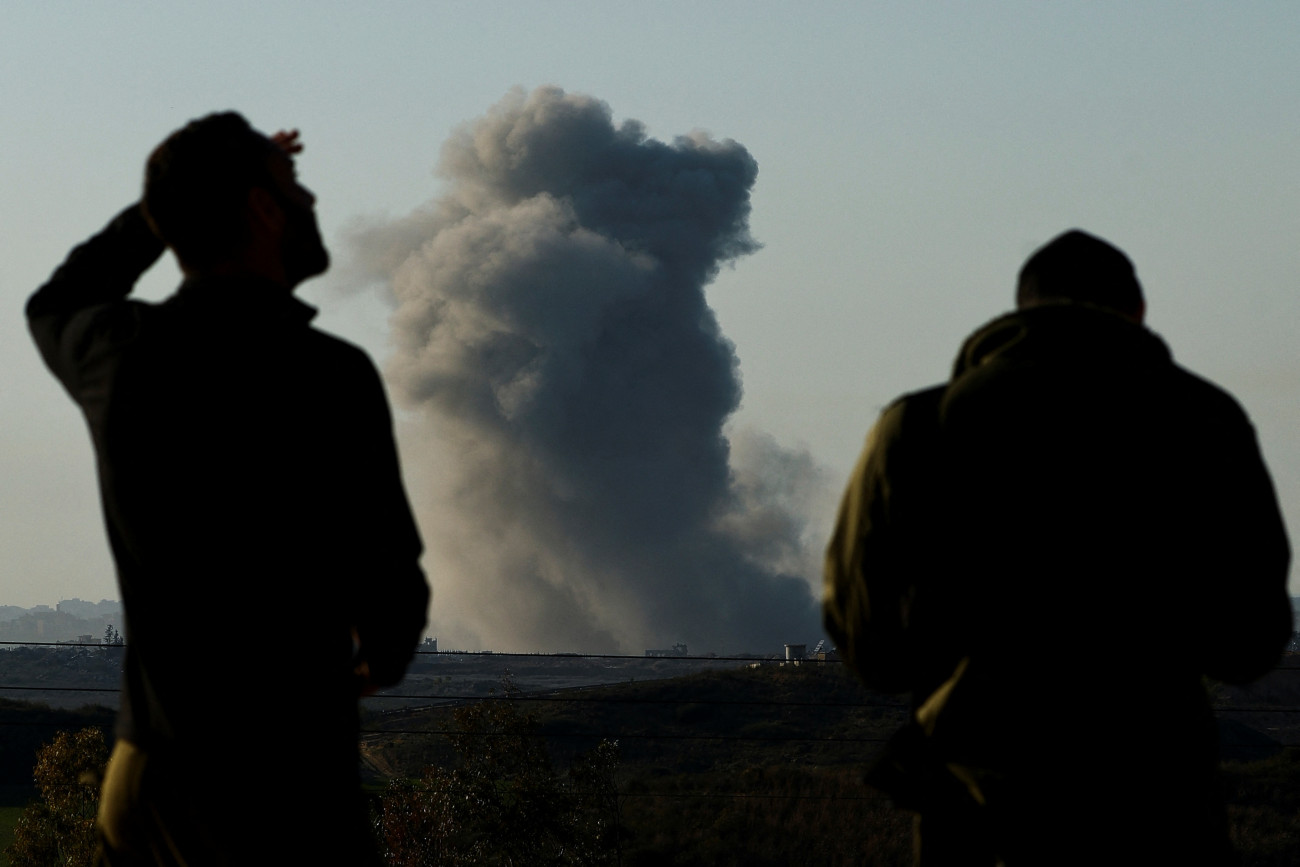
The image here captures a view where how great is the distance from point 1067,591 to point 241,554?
4.62 feet

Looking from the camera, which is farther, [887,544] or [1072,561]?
[887,544]

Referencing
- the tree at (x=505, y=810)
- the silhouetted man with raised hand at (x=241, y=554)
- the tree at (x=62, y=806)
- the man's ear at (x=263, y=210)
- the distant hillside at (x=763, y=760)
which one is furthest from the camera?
the distant hillside at (x=763, y=760)

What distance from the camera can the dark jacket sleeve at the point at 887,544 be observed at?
269 centimetres

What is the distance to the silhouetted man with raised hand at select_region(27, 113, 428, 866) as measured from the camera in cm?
242

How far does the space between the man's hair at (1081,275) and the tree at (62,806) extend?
119ft

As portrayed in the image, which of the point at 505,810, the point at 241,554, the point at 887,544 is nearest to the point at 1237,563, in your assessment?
the point at 887,544

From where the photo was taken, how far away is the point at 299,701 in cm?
242

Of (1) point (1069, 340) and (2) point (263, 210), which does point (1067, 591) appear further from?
(2) point (263, 210)

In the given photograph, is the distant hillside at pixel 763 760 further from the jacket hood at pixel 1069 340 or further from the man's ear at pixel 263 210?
the man's ear at pixel 263 210

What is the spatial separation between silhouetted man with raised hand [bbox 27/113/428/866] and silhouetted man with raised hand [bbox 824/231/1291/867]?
0.91 metres

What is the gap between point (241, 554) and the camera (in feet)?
7.95

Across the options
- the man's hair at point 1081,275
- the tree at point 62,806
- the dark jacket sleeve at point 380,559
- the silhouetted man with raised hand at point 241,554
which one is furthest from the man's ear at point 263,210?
the tree at point 62,806

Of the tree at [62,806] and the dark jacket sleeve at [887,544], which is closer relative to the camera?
the dark jacket sleeve at [887,544]

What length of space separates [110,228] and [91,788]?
3753 cm
